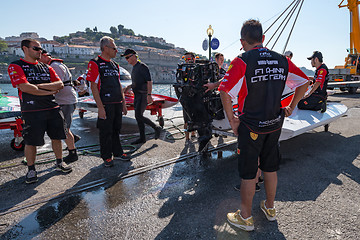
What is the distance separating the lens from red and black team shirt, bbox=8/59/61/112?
3.16 metres

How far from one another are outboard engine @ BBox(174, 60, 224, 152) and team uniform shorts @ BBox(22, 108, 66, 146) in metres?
2.10

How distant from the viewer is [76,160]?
4344 mm

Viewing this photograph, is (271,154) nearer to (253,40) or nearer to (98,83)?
(253,40)

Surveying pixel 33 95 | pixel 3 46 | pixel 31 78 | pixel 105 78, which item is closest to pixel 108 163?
pixel 105 78

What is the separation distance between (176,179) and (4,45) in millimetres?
164366

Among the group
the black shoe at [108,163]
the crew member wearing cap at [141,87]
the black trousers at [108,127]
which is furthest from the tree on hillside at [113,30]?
the black shoe at [108,163]

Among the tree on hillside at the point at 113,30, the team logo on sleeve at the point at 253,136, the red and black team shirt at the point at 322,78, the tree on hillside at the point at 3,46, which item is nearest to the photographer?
the team logo on sleeve at the point at 253,136

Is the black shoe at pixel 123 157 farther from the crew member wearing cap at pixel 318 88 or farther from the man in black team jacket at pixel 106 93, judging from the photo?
the crew member wearing cap at pixel 318 88

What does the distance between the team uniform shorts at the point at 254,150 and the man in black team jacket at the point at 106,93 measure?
8.51 feet

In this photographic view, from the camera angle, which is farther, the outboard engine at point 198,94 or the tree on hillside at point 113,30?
the tree on hillside at point 113,30

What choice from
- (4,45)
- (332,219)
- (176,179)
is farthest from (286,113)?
(4,45)

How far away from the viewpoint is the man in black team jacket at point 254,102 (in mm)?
2027

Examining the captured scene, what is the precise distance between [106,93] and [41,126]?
1.15 m

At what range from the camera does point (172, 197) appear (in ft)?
9.77
